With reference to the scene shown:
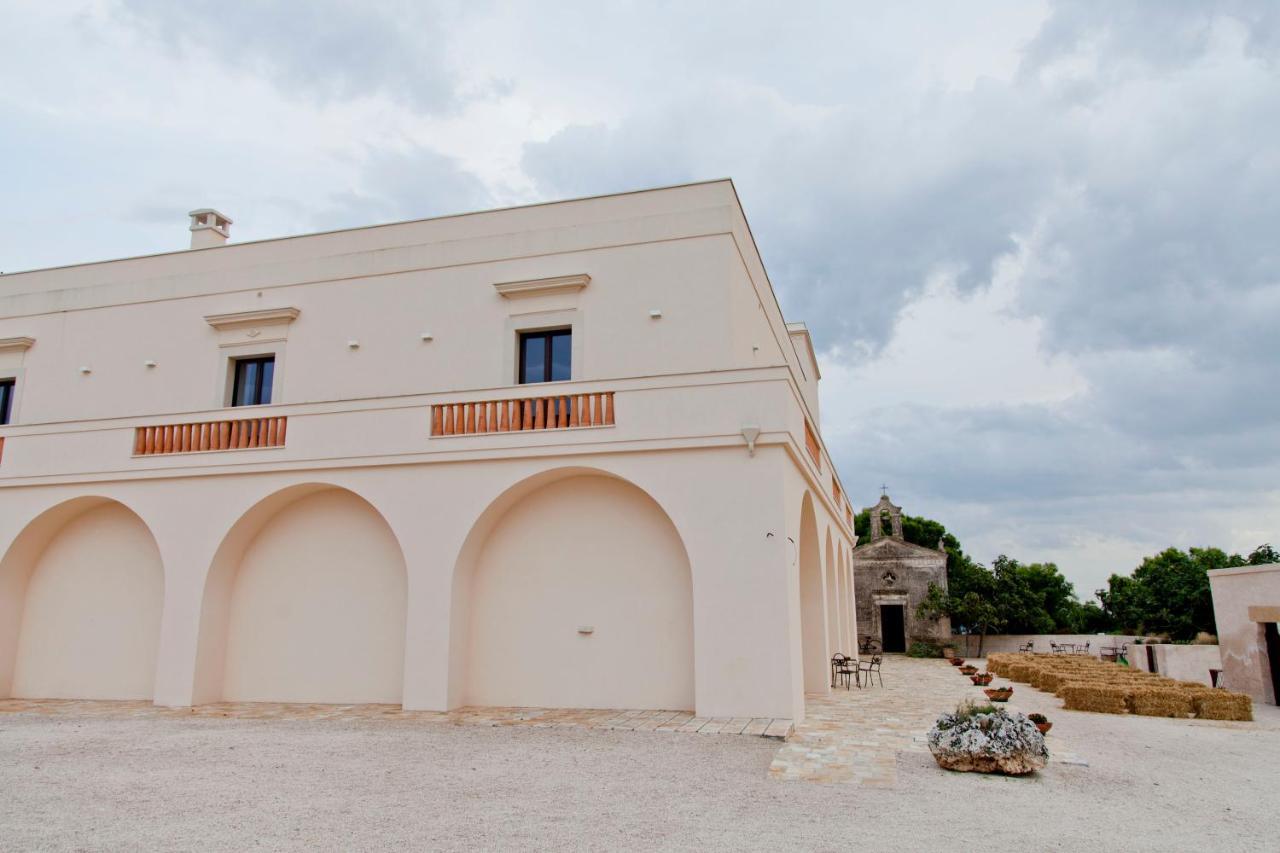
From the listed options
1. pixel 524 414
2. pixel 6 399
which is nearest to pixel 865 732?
pixel 524 414

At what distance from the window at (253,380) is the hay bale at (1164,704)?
1482 cm

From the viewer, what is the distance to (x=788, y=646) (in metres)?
9.39

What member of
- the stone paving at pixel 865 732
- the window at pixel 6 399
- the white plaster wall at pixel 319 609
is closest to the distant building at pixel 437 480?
the white plaster wall at pixel 319 609

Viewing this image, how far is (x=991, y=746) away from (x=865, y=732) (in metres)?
2.35

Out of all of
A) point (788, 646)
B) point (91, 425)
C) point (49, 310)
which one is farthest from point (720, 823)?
point (49, 310)

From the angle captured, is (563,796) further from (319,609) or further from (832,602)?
(832,602)

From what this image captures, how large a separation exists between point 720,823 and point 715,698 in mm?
4014

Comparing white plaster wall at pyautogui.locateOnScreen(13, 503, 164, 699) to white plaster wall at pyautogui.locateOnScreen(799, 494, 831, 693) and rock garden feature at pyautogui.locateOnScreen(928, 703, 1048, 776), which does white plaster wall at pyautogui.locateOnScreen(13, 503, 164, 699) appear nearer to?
white plaster wall at pyautogui.locateOnScreen(799, 494, 831, 693)

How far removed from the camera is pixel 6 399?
15.7m

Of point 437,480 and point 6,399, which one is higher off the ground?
point 6,399

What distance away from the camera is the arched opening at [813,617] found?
13.1 metres

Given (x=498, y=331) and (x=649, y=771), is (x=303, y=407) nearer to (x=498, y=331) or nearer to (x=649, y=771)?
(x=498, y=331)

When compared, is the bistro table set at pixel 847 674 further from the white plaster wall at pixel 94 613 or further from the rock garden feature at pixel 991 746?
the white plaster wall at pixel 94 613

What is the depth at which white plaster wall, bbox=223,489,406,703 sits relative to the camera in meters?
11.4
